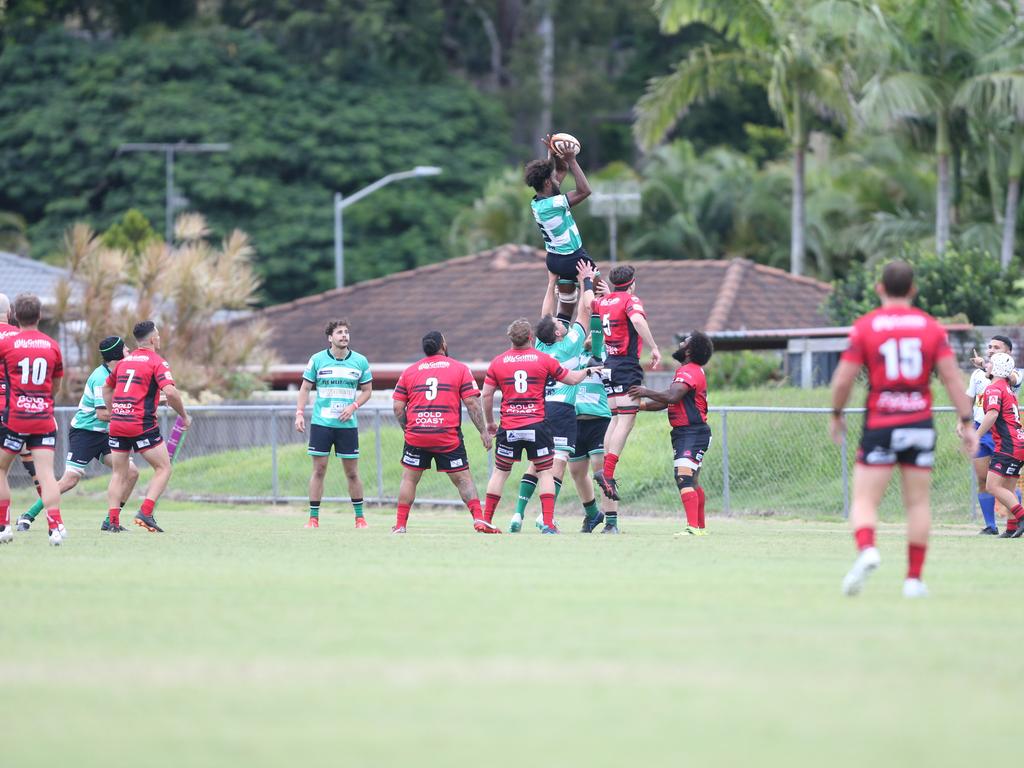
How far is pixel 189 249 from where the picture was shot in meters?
33.8

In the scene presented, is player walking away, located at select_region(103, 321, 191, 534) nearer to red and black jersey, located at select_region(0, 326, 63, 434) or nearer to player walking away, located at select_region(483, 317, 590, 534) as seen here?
red and black jersey, located at select_region(0, 326, 63, 434)

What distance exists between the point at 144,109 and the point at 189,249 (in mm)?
25926

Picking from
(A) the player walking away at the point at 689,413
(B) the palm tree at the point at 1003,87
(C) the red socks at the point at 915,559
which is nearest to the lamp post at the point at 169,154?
(B) the palm tree at the point at 1003,87

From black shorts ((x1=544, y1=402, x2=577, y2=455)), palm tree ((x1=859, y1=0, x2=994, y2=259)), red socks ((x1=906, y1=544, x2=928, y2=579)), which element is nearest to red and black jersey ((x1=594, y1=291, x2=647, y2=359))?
black shorts ((x1=544, y1=402, x2=577, y2=455))

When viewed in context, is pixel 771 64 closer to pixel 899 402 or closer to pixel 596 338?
pixel 596 338

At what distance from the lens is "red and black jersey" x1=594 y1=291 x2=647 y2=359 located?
16844 millimetres

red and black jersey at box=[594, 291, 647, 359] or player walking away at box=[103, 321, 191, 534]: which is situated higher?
red and black jersey at box=[594, 291, 647, 359]

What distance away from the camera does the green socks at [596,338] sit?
17.5 metres

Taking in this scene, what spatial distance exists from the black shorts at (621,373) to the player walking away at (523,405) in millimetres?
337

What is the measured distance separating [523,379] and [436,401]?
88 centimetres

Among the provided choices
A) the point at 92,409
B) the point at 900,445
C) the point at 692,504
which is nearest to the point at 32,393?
the point at 92,409

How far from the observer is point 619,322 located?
667 inches

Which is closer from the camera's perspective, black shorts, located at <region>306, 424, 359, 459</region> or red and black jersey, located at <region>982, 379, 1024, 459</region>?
red and black jersey, located at <region>982, 379, 1024, 459</region>

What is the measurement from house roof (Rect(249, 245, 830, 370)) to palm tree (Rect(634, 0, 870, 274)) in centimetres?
311
